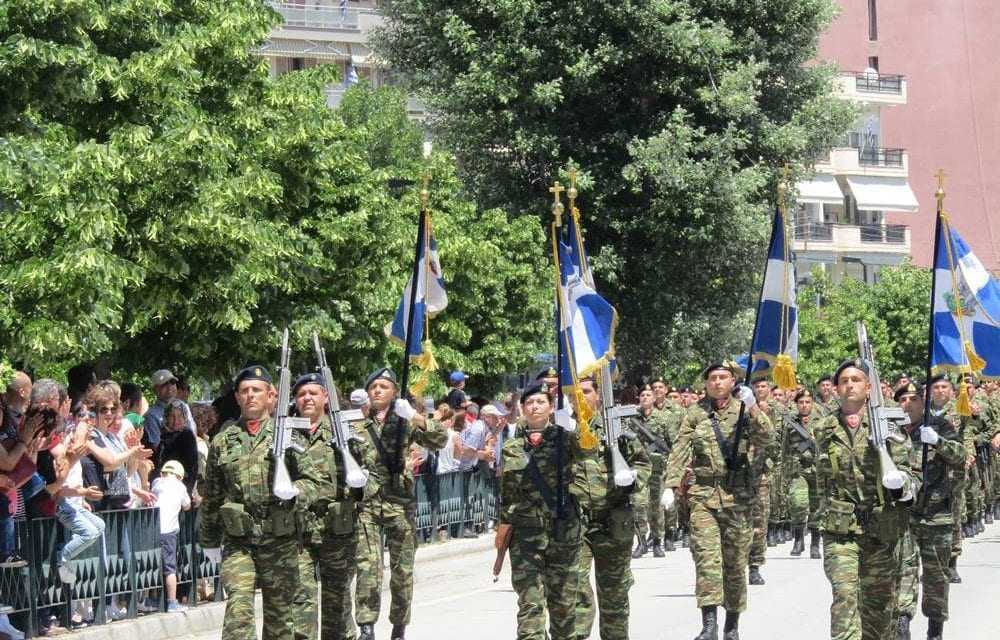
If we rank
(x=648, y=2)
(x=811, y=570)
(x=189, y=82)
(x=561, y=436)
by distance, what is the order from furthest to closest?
(x=648, y=2) < (x=189, y=82) < (x=811, y=570) < (x=561, y=436)

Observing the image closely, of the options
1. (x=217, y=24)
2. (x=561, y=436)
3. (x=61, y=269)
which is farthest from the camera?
(x=217, y=24)

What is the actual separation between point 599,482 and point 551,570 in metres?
0.61

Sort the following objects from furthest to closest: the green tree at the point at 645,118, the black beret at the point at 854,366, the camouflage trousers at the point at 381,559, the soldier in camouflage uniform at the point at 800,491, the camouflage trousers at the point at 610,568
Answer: the green tree at the point at 645,118 < the soldier in camouflage uniform at the point at 800,491 < the camouflage trousers at the point at 381,559 < the camouflage trousers at the point at 610,568 < the black beret at the point at 854,366

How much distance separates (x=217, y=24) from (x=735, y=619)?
1249 centimetres

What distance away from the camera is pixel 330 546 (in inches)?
489

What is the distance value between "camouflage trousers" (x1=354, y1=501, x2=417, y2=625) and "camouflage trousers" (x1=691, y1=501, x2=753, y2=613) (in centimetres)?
217

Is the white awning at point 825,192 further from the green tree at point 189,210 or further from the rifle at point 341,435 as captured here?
the rifle at point 341,435

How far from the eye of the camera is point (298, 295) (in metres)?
27.1

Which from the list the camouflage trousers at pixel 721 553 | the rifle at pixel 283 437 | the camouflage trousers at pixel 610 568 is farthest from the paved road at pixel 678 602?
the rifle at pixel 283 437

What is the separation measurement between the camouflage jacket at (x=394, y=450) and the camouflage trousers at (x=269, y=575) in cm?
241

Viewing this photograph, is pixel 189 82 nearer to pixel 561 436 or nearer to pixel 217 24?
pixel 217 24

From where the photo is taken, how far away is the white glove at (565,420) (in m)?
11.5

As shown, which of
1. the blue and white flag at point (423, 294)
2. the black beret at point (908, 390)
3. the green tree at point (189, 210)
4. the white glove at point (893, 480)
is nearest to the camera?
the white glove at point (893, 480)

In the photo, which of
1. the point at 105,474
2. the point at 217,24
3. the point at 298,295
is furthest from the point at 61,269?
the point at 298,295
